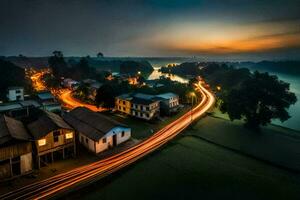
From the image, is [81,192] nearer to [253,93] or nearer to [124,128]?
[124,128]

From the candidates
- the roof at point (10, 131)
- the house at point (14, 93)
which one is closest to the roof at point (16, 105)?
the house at point (14, 93)

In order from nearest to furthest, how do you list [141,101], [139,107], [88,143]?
1. [88,143]
2. [139,107]
3. [141,101]

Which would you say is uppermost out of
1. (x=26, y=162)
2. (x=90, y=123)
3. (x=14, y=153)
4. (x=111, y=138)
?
(x=90, y=123)

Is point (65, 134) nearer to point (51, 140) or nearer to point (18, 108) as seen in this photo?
point (51, 140)

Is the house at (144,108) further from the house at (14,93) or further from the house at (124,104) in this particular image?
the house at (14,93)

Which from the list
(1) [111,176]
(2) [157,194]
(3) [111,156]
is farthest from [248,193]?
(3) [111,156]

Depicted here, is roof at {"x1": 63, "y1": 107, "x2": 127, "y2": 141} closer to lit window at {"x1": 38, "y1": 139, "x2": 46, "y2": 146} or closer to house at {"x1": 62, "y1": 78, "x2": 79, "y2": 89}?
lit window at {"x1": 38, "y1": 139, "x2": 46, "y2": 146}

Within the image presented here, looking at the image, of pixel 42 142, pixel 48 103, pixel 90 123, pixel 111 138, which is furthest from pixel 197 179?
pixel 48 103
